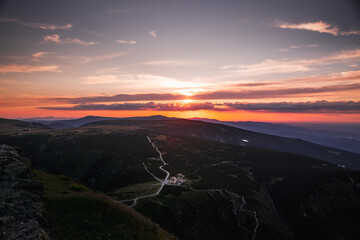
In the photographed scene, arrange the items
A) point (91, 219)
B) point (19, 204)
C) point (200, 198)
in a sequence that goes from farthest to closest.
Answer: point (200, 198) → point (91, 219) → point (19, 204)

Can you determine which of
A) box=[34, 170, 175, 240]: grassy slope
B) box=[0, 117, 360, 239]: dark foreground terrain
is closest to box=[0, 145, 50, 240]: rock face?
box=[34, 170, 175, 240]: grassy slope

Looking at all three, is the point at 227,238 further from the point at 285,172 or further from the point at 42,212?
the point at 285,172

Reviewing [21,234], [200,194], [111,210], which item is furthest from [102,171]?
[21,234]

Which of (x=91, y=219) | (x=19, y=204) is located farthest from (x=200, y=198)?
(x=19, y=204)

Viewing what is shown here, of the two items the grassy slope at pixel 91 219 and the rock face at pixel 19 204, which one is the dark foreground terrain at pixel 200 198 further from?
the rock face at pixel 19 204

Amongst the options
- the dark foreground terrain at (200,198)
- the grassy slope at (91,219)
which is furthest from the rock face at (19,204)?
the dark foreground terrain at (200,198)

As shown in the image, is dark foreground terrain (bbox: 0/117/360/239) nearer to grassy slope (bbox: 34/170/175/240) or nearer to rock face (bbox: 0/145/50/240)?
grassy slope (bbox: 34/170/175/240)

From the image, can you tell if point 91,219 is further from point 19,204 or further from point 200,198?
point 200,198
